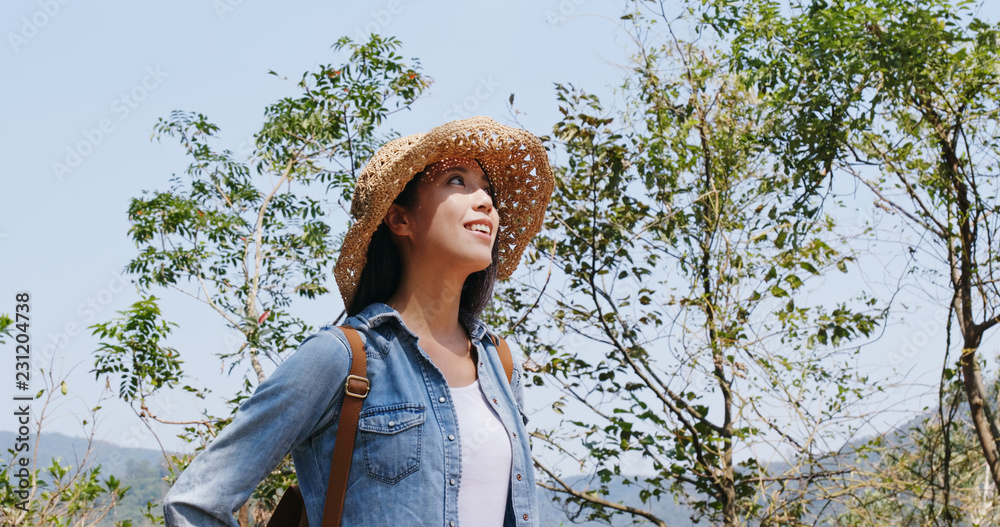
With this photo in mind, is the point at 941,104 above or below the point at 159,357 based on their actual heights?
above

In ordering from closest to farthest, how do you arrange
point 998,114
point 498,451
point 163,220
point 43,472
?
1. point 498,451
2. point 998,114
3. point 43,472
4. point 163,220

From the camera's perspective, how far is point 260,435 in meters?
1.25

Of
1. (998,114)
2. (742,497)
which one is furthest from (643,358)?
(998,114)

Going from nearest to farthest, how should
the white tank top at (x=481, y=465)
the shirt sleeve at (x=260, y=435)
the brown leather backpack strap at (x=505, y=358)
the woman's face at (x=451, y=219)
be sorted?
the shirt sleeve at (x=260, y=435), the white tank top at (x=481, y=465), the woman's face at (x=451, y=219), the brown leather backpack strap at (x=505, y=358)

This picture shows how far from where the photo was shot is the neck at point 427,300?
4.98 feet

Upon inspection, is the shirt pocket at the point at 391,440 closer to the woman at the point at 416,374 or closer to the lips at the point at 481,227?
the woman at the point at 416,374

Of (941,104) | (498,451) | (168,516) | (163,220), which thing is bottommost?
(168,516)

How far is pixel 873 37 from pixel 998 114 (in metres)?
0.80

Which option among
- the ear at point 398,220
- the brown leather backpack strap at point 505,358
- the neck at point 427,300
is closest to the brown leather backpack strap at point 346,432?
the neck at point 427,300

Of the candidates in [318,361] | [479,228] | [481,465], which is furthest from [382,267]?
[481,465]

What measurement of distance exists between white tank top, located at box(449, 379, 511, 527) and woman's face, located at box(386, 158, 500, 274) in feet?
0.79

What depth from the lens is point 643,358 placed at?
3.66 metres

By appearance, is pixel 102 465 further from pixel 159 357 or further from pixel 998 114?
pixel 998 114

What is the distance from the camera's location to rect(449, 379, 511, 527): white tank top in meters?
1.33
